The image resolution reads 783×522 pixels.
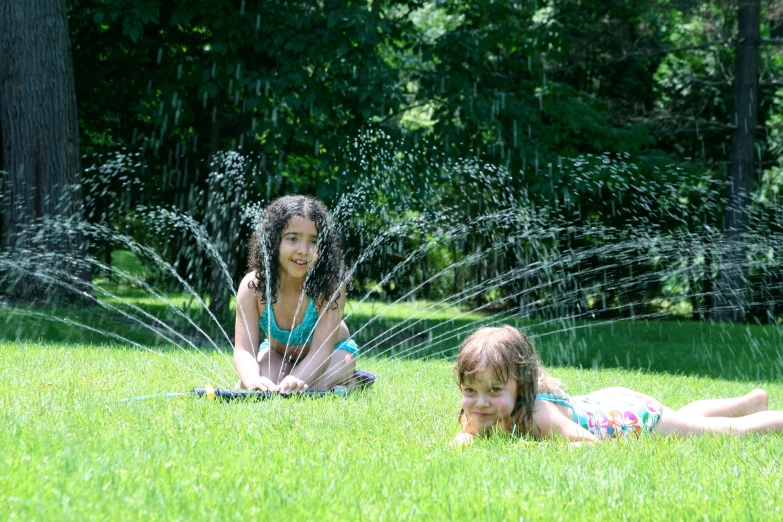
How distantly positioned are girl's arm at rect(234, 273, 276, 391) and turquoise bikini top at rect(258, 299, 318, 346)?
88 millimetres

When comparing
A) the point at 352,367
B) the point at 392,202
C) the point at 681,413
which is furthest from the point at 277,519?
the point at 392,202

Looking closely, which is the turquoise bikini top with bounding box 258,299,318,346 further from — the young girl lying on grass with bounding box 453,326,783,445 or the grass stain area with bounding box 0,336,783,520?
the young girl lying on grass with bounding box 453,326,783,445

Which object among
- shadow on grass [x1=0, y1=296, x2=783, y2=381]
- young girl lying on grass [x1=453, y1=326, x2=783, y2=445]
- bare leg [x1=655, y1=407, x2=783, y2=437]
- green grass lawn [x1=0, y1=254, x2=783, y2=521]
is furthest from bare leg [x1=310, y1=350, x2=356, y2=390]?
bare leg [x1=655, y1=407, x2=783, y2=437]

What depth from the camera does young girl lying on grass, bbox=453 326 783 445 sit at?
3.70 metres

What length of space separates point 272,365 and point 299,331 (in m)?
0.26

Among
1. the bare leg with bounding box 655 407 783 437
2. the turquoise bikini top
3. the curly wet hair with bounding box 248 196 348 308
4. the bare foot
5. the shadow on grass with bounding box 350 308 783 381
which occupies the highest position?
the curly wet hair with bounding box 248 196 348 308

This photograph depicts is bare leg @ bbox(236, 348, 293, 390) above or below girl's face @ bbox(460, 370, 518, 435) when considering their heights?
below

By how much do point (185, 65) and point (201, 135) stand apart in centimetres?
122

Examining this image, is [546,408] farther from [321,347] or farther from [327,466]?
[321,347]

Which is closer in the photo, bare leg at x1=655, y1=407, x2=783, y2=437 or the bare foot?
bare leg at x1=655, y1=407, x2=783, y2=437

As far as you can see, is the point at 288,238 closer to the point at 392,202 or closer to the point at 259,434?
the point at 259,434

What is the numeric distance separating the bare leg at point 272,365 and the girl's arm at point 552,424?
188cm

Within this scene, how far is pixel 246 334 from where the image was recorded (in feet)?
17.2

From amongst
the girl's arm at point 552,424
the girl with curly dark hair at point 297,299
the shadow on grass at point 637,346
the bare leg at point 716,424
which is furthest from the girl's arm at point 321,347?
the shadow on grass at point 637,346
